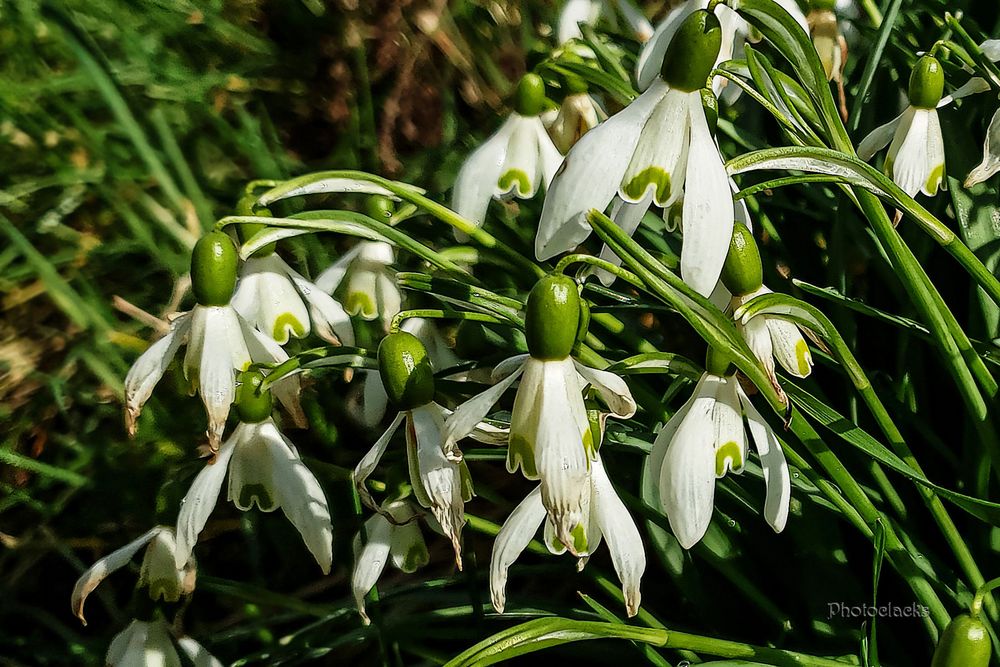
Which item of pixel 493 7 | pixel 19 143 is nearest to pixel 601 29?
pixel 493 7

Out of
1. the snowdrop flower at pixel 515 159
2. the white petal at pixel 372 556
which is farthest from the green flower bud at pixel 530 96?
the white petal at pixel 372 556

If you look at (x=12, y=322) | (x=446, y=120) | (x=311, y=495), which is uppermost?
(x=311, y=495)

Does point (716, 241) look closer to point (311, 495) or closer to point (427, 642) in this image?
point (311, 495)

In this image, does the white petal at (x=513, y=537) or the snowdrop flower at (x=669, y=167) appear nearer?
the snowdrop flower at (x=669, y=167)

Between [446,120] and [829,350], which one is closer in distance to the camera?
[829,350]

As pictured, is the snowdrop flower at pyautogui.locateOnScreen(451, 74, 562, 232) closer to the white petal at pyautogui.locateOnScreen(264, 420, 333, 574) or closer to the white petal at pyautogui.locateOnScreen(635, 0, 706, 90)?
the white petal at pyautogui.locateOnScreen(635, 0, 706, 90)

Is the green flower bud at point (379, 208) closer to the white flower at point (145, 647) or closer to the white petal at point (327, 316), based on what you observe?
the white petal at point (327, 316)

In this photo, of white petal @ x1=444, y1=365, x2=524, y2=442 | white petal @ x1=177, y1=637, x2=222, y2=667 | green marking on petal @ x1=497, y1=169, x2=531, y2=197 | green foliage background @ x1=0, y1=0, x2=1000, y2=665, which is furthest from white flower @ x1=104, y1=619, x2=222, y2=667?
green marking on petal @ x1=497, y1=169, x2=531, y2=197
